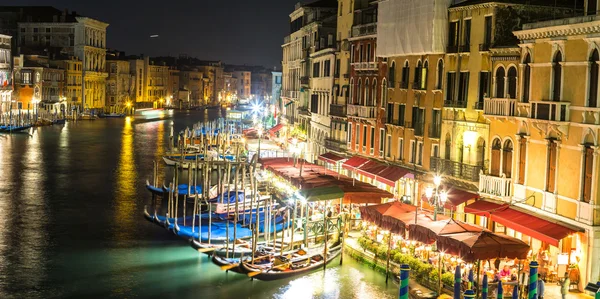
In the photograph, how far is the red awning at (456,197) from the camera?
2223 centimetres

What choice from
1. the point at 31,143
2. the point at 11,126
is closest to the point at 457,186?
the point at 31,143

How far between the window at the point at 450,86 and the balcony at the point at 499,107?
8.20 feet

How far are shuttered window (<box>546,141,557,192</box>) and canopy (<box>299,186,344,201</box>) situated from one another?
8.14 meters

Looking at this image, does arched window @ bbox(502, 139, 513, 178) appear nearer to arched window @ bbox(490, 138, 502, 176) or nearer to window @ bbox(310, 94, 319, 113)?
arched window @ bbox(490, 138, 502, 176)

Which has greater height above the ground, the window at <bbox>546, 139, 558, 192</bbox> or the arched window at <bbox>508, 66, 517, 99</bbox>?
the arched window at <bbox>508, 66, 517, 99</bbox>

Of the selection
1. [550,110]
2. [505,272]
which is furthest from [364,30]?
[505,272]

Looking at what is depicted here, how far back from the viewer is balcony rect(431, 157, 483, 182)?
73.7ft

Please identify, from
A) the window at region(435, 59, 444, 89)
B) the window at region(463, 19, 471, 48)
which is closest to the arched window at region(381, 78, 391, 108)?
the window at region(435, 59, 444, 89)

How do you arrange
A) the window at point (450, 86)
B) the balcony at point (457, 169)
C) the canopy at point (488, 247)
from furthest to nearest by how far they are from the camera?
the window at point (450, 86) < the balcony at point (457, 169) < the canopy at point (488, 247)

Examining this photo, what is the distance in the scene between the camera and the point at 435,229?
19.9 meters

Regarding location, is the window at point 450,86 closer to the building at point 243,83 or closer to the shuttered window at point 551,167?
the shuttered window at point 551,167

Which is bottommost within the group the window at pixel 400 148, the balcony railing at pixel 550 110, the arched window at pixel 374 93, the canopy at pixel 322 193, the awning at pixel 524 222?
the canopy at pixel 322 193

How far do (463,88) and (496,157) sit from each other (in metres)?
2.95

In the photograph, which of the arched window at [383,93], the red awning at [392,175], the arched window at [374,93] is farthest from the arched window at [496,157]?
the arched window at [374,93]
